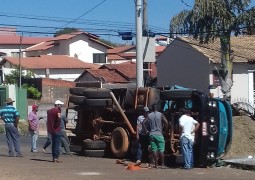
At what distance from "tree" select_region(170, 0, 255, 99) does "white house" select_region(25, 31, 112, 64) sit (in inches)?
2017

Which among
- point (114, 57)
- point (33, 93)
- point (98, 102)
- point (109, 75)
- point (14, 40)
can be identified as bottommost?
point (98, 102)

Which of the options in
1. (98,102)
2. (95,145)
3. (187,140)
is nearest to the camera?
(187,140)

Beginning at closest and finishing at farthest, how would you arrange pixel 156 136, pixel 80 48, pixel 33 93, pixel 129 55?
pixel 156 136 → pixel 33 93 → pixel 80 48 → pixel 129 55

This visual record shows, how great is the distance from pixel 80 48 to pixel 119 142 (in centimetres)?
6447

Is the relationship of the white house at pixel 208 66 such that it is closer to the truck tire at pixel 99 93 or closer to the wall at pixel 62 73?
the truck tire at pixel 99 93

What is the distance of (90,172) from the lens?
15.5 meters

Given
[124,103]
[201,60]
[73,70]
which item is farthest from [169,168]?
[73,70]

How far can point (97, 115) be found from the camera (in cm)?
2014

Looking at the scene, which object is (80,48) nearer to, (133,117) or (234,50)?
(234,50)

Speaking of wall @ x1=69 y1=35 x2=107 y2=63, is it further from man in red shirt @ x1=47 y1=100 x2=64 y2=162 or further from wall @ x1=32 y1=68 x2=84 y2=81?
man in red shirt @ x1=47 y1=100 x2=64 y2=162

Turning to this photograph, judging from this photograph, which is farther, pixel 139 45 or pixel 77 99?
pixel 139 45

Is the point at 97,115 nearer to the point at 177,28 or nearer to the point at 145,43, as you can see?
the point at 145,43

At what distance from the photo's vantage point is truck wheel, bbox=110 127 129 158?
62.3 ft

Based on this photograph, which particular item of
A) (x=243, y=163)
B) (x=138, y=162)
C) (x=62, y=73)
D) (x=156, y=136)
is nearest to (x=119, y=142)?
(x=138, y=162)
